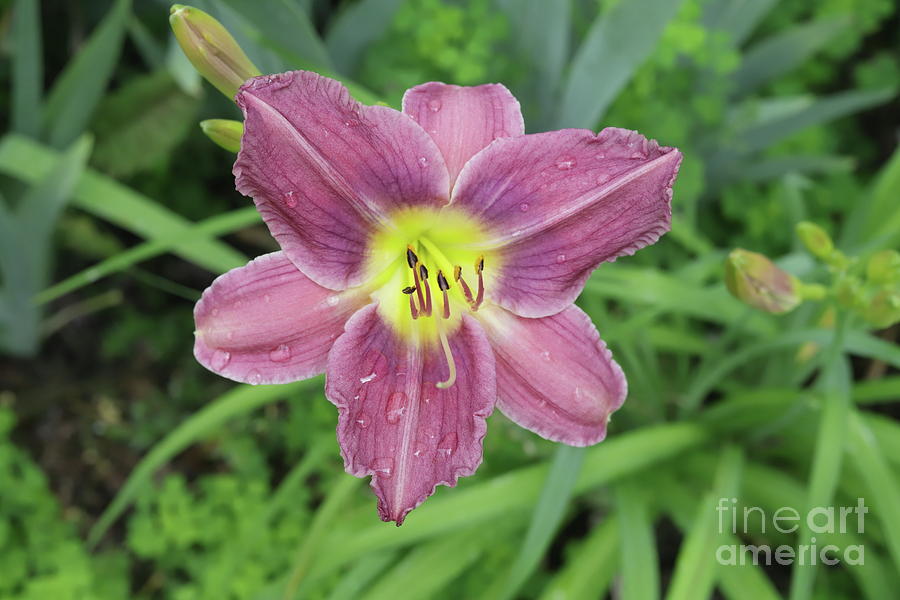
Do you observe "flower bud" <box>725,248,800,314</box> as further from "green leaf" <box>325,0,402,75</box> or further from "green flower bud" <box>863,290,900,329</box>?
"green leaf" <box>325,0,402,75</box>

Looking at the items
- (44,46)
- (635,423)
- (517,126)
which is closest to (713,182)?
(635,423)

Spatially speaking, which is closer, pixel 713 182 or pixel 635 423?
pixel 635 423

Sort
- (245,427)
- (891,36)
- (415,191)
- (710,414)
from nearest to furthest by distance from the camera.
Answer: (415,191) → (710,414) → (245,427) → (891,36)

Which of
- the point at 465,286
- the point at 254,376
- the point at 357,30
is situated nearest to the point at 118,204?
the point at 357,30

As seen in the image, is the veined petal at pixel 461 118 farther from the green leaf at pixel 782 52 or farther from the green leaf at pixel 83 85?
the green leaf at pixel 782 52

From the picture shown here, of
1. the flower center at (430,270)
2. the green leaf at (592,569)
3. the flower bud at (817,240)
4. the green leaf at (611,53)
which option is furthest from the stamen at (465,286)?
the green leaf at (592,569)

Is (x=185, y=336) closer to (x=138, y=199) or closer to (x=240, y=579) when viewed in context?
(x=138, y=199)
